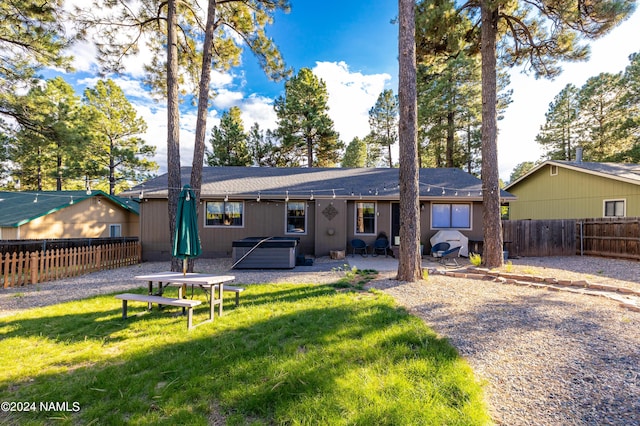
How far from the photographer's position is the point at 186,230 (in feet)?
14.4

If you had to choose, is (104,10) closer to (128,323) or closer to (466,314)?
(128,323)

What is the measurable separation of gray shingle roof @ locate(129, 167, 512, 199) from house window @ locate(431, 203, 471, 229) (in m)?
0.65

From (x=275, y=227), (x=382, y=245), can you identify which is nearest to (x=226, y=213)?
(x=275, y=227)

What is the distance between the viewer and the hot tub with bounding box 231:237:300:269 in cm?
849

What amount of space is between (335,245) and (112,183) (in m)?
20.6

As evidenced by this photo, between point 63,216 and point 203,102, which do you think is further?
point 63,216

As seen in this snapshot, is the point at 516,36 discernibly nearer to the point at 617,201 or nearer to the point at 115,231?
the point at 617,201

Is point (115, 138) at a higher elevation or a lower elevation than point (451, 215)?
higher

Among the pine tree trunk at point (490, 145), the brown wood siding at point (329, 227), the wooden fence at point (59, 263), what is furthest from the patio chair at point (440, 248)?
the wooden fence at point (59, 263)

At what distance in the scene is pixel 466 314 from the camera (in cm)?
422

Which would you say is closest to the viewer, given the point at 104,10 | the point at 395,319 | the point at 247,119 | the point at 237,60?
the point at 395,319

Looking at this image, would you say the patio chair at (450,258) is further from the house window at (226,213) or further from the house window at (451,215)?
the house window at (226,213)

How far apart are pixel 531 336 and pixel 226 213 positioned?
10166 millimetres

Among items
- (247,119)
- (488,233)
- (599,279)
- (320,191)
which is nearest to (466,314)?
(488,233)
